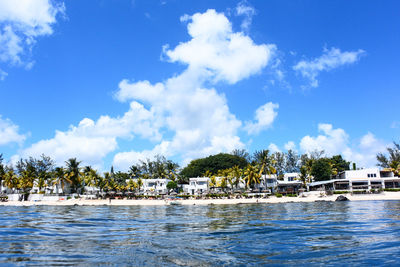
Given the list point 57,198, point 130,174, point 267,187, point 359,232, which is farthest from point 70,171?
point 359,232

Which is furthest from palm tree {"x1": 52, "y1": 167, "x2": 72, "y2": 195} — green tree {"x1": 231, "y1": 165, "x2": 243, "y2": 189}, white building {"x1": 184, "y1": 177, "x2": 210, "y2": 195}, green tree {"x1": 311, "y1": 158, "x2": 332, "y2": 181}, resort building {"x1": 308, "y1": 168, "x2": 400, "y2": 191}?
green tree {"x1": 311, "y1": 158, "x2": 332, "y2": 181}

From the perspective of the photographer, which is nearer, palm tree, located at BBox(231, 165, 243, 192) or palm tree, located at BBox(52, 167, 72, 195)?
palm tree, located at BBox(52, 167, 72, 195)

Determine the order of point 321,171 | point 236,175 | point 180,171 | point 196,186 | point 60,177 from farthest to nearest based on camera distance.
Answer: point 180,171 → point 196,186 → point 321,171 → point 236,175 → point 60,177

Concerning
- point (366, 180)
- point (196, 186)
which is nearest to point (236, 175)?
point (196, 186)

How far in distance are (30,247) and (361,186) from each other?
230 ft

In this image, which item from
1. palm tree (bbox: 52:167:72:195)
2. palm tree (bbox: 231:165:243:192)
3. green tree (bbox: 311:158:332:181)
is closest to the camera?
palm tree (bbox: 52:167:72:195)

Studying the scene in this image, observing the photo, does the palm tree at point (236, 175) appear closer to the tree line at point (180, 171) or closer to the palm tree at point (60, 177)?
the tree line at point (180, 171)

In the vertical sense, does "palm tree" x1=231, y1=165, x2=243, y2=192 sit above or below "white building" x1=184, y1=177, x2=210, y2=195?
above

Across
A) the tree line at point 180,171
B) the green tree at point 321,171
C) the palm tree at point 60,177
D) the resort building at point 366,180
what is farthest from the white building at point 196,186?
the resort building at point 366,180

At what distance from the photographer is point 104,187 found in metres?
89.9

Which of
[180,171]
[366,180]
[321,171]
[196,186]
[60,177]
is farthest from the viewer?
[180,171]

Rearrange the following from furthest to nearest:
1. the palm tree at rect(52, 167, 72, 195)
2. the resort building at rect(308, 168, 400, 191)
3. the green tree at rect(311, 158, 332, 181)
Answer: the green tree at rect(311, 158, 332, 181), the palm tree at rect(52, 167, 72, 195), the resort building at rect(308, 168, 400, 191)

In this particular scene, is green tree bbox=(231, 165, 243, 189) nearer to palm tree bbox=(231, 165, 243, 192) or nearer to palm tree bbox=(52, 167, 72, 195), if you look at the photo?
palm tree bbox=(231, 165, 243, 192)

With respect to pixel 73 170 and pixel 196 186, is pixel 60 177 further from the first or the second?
pixel 196 186
